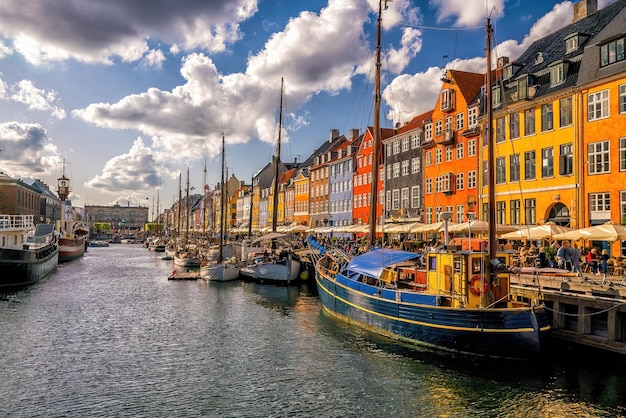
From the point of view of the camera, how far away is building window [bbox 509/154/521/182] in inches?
1581

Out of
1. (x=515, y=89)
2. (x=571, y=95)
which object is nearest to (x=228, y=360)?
(x=571, y=95)

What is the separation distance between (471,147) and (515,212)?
29.6 feet

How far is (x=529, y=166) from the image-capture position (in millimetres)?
38938

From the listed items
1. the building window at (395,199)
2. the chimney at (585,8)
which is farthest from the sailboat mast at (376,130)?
the building window at (395,199)

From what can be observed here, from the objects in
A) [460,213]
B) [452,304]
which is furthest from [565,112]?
[452,304]

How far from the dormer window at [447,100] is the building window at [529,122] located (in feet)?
34.8

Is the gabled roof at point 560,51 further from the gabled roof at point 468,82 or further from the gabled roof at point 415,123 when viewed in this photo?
the gabled roof at point 415,123

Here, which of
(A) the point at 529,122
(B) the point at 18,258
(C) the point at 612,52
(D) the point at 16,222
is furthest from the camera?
(D) the point at 16,222

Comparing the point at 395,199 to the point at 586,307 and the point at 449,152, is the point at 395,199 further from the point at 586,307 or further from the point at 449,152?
the point at 586,307

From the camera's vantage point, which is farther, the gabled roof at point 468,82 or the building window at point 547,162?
the gabled roof at point 468,82

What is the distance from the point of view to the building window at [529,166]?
1514 inches

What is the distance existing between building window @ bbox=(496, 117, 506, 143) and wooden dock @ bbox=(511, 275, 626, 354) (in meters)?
21.7

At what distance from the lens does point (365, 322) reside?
82.0 ft

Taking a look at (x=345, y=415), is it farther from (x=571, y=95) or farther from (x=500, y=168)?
(x=500, y=168)
